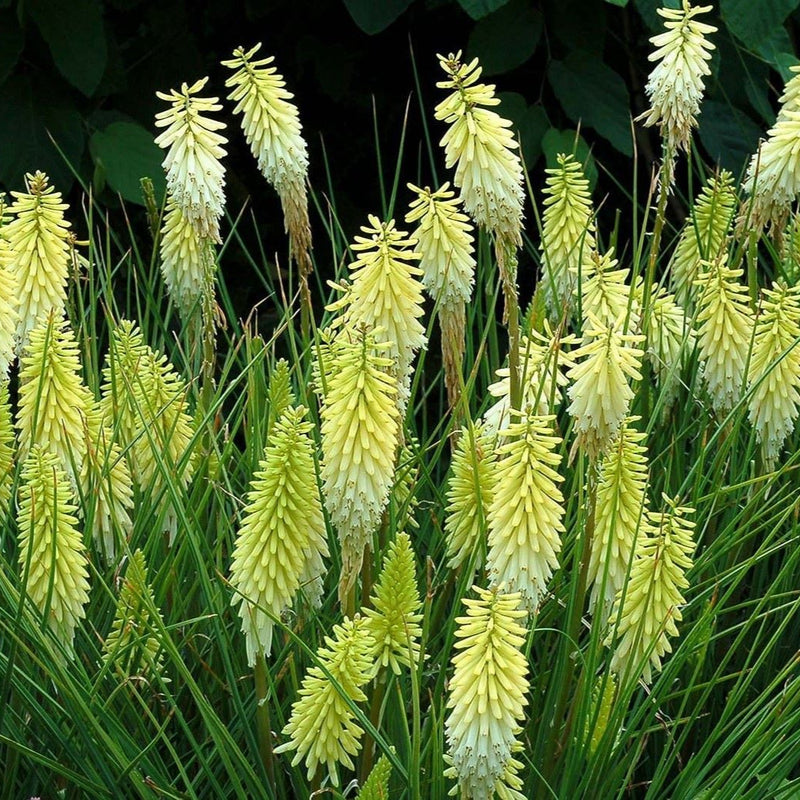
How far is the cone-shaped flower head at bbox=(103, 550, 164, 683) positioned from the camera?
2369 mm

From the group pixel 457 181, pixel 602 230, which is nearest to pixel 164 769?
pixel 457 181

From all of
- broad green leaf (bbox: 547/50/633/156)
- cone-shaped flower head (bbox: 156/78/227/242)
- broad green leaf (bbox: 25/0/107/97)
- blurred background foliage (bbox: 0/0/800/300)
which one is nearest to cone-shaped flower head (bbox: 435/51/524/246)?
cone-shaped flower head (bbox: 156/78/227/242)

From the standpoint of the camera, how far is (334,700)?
2143 millimetres

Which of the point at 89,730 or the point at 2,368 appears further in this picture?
the point at 2,368

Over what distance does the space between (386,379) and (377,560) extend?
0.61 metres

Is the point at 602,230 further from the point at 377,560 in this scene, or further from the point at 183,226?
the point at 377,560

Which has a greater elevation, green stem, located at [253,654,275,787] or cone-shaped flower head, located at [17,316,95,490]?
cone-shaped flower head, located at [17,316,95,490]

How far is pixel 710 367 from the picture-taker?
2.97 meters

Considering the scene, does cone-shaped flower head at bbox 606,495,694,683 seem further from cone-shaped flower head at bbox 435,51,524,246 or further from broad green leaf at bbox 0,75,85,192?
broad green leaf at bbox 0,75,85,192

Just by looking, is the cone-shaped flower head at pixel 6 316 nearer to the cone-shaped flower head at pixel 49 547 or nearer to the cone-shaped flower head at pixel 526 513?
the cone-shaped flower head at pixel 49 547

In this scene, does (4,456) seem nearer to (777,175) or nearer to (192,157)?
(192,157)

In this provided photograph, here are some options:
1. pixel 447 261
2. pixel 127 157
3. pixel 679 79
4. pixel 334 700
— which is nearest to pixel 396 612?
pixel 334 700

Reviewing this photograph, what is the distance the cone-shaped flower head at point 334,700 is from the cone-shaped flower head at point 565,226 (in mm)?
1348

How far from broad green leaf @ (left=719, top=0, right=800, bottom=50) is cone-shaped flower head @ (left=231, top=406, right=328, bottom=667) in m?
2.54
